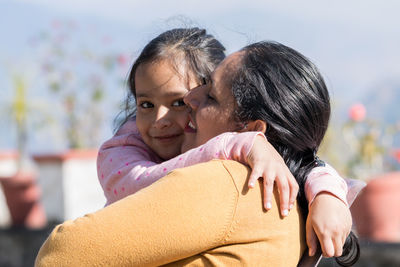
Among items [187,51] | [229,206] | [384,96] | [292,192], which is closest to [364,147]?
[187,51]

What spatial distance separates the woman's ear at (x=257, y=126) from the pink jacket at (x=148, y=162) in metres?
0.06

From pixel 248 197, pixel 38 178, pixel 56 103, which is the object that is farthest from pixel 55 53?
pixel 248 197

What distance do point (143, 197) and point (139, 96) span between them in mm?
660

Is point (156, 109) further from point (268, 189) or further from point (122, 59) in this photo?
point (122, 59)

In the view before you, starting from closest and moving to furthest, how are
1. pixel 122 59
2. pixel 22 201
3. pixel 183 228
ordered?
pixel 183 228 → pixel 22 201 → pixel 122 59

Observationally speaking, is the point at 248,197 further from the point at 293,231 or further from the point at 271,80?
the point at 271,80

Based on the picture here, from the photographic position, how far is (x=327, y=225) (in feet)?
5.45

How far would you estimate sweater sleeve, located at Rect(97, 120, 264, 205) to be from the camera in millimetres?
1683

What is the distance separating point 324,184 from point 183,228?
37 cm

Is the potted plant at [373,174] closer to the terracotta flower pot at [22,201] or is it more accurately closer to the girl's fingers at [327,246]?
the terracotta flower pot at [22,201]

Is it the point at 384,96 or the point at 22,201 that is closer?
the point at 22,201

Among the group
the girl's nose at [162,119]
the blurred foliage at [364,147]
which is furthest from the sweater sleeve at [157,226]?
the blurred foliage at [364,147]

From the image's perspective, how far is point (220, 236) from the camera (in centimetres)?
157

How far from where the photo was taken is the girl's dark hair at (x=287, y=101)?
173 centimetres
